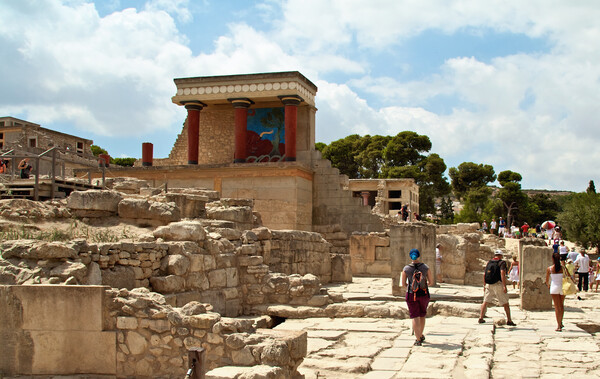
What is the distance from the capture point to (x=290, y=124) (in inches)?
770

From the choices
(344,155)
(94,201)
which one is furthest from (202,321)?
(344,155)

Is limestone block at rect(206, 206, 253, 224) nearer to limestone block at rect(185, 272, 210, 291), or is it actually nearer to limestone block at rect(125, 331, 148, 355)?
limestone block at rect(185, 272, 210, 291)

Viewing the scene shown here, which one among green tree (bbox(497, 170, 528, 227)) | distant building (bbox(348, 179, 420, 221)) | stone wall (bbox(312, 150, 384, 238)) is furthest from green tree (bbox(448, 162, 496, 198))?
stone wall (bbox(312, 150, 384, 238))

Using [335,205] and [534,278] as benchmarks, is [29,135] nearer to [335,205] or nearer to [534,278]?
[335,205]

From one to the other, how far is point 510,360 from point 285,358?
272 cm

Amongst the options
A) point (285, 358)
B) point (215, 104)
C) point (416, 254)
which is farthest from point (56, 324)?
point (215, 104)

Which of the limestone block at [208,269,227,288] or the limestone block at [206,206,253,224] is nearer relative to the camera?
the limestone block at [208,269,227,288]

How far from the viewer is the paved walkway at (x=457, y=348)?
6.02 meters

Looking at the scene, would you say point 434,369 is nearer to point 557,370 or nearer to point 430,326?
point 557,370

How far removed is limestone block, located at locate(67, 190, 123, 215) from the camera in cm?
909

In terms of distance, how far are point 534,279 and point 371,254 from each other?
5748 mm

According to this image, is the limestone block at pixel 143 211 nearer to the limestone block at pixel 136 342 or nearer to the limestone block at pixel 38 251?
the limestone block at pixel 38 251

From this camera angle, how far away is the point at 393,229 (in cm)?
1198

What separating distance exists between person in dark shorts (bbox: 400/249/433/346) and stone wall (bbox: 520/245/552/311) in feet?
10.8
